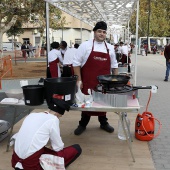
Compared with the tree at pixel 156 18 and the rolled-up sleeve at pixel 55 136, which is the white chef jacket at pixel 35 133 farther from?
the tree at pixel 156 18

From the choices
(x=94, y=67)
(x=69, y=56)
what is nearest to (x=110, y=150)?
(x=94, y=67)

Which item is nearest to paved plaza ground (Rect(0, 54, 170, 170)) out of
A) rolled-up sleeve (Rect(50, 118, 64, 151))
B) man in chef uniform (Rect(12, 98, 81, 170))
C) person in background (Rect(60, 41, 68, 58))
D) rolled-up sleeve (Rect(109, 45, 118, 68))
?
rolled-up sleeve (Rect(50, 118, 64, 151))

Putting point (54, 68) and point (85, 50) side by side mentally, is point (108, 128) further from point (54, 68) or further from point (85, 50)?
point (54, 68)

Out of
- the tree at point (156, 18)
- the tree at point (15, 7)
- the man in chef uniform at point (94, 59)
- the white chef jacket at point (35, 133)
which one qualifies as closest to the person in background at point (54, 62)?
the man in chef uniform at point (94, 59)

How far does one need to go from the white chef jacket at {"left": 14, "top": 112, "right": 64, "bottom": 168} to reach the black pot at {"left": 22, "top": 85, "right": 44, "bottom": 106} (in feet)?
1.95

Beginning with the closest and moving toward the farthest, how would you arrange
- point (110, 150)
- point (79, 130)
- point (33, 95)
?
1. point (33, 95)
2. point (110, 150)
3. point (79, 130)

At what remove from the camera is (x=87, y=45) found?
3.91 m

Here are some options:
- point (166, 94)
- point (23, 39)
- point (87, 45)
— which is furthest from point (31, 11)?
point (23, 39)

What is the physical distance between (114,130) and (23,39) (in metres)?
49.3

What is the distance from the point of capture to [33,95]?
10.3 ft

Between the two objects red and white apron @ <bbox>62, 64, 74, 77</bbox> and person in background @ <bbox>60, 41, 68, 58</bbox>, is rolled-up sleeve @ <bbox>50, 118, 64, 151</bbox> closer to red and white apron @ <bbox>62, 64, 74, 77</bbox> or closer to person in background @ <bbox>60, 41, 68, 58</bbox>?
red and white apron @ <bbox>62, 64, 74, 77</bbox>

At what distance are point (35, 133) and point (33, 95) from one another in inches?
30.8

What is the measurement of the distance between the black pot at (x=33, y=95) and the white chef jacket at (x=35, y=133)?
60 centimetres

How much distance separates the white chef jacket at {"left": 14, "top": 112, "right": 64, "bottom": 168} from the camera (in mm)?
2473
